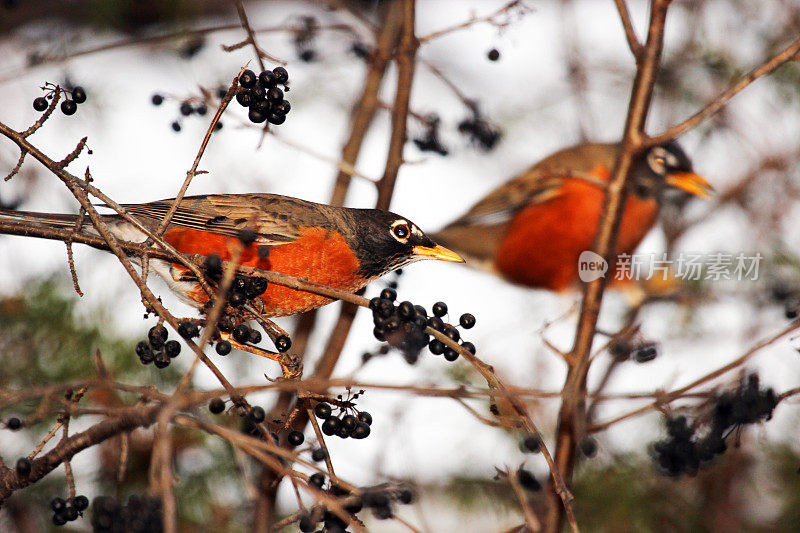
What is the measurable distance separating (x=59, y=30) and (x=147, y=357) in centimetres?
336

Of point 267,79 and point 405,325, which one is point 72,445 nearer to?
point 405,325

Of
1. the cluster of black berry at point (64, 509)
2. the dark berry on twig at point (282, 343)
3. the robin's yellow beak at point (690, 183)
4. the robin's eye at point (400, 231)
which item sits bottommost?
the cluster of black berry at point (64, 509)

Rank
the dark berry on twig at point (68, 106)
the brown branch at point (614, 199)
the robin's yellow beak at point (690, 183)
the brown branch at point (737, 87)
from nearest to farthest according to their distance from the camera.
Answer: the dark berry on twig at point (68, 106) < the brown branch at point (737, 87) < the brown branch at point (614, 199) < the robin's yellow beak at point (690, 183)

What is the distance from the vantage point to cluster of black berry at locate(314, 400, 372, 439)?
7.50 ft

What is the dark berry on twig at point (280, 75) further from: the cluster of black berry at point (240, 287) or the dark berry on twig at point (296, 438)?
the dark berry on twig at point (296, 438)

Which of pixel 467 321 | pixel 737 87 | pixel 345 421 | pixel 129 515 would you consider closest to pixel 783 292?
pixel 737 87

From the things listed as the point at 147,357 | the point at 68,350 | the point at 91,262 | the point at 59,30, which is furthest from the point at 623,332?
the point at 59,30

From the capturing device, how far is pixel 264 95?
246cm

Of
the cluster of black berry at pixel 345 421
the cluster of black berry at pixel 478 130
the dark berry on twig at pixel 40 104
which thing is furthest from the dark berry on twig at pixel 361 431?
the cluster of black berry at pixel 478 130

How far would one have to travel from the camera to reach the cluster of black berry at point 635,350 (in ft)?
8.68

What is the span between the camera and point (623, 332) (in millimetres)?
2490

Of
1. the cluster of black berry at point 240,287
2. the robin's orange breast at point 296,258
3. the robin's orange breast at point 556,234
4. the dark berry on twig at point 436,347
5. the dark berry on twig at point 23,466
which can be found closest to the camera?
the dark berry on twig at point 23,466

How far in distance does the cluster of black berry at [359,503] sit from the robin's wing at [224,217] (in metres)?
1.65

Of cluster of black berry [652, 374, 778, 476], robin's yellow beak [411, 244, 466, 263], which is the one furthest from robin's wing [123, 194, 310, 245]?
cluster of black berry [652, 374, 778, 476]
